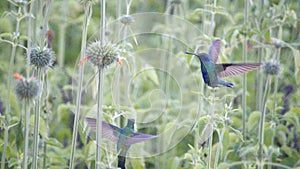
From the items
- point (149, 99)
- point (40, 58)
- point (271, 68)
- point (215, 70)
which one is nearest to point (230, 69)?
point (215, 70)

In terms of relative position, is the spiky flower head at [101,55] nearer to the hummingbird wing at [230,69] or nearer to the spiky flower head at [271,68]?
the hummingbird wing at [230,69]

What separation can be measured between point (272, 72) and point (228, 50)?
18.8 inches

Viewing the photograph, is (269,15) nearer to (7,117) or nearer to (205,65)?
(205,65)

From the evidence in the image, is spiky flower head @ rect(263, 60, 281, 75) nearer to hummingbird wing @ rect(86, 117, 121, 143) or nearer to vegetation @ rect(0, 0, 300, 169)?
vegetation @ rect(0, 0, 300, 169)

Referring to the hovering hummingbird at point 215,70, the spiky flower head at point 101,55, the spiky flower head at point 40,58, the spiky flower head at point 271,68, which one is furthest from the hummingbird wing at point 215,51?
the spiky flower head at point 40,58

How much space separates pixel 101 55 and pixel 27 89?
220mm

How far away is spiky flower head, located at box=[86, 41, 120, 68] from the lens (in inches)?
57.9

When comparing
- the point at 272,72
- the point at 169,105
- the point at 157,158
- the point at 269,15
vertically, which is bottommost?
the point at 157,158

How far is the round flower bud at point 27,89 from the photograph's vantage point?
1386 millimetres

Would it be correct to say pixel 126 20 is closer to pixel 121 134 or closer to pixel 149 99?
pixel 121 134

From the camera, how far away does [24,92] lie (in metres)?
1.39

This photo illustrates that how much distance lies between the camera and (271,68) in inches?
76.8

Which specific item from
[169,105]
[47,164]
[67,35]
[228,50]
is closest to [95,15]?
[67,35]

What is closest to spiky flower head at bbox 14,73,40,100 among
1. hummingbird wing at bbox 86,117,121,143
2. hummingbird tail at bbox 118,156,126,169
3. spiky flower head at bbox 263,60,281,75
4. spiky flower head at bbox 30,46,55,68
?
spiky flower head at bbox 30,46,55,68
